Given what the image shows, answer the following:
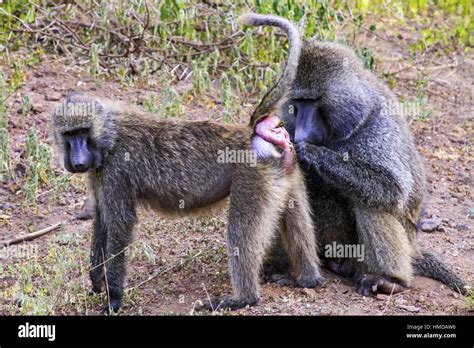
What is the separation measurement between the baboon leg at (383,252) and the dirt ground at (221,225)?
82mm

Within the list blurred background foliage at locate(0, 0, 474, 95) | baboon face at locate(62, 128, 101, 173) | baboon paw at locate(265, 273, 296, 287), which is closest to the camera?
baboon face at locate(62, 128, 101, 173)

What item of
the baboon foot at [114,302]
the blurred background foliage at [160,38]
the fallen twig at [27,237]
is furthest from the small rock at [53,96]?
the baboon foot at [114,302]

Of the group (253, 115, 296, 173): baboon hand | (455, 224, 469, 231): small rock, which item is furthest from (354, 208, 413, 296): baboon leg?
(455, 224, 469, 231): small rock

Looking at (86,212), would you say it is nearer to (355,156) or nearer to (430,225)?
(355,156)

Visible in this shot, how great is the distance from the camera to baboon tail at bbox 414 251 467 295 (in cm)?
540

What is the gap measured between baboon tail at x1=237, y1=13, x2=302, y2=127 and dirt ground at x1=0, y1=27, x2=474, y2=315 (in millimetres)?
992

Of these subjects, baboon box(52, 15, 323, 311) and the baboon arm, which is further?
the baboon arm

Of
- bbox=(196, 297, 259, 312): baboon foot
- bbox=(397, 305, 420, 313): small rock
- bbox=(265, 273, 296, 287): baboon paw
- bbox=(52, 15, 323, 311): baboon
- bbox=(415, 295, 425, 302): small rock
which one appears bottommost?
bbox=(415, 295, 425, 302): small rock

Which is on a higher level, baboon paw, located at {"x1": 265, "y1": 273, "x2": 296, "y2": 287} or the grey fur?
the grey fur

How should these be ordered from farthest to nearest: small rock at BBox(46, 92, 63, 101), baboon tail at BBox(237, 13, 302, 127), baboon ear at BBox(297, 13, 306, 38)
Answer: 1. baboon ear at BBox(297, 13, 306, 38)
2. small rock at BBox(46, 92, 63, 101)
3. baboon tail at BBox(237, 13, 302, 127)

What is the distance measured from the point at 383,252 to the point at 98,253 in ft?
5.29

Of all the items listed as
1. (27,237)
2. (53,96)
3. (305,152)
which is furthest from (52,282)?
(53,96)

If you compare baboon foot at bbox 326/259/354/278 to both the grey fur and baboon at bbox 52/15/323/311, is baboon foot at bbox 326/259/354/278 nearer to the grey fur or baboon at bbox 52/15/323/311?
the grey fur

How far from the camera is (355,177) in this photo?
515 centimetres
